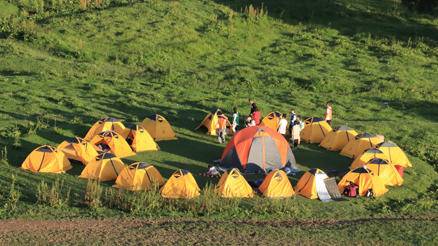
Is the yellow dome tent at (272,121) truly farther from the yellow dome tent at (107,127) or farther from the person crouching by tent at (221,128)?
the yellow dome tent at (107,127)

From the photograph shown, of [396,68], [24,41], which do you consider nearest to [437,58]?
[396,68]

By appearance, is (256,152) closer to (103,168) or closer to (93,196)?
(103,168)

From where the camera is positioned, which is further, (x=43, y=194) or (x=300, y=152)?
(x=300, y=152)

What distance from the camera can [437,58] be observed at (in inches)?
2021


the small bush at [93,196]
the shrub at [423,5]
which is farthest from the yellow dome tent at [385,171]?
the shrub at [423,5]

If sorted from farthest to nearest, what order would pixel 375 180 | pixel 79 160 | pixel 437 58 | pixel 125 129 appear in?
pixel 437 58 → pixel 125 129 → pixel 79 160 → pixel 375 180

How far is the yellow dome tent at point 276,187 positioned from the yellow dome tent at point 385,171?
4060mm

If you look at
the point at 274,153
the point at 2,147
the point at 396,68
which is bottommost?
the point at 2,147

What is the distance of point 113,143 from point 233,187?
734cm

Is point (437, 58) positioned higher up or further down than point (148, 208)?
higher up

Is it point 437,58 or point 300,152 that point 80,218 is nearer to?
point 300,152

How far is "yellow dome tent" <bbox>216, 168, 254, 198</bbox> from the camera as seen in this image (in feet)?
80.5

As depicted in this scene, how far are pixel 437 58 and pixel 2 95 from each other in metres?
33.3

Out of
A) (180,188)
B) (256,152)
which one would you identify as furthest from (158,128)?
(180,188)
